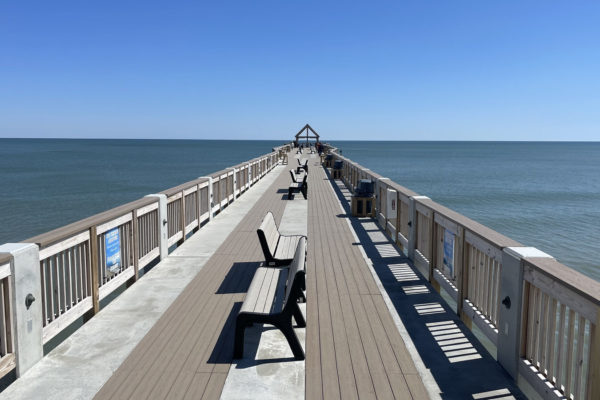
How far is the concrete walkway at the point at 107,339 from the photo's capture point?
3.88 metres

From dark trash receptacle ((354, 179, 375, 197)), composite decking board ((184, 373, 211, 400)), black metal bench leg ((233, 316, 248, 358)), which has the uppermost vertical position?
dark trash receptacle ((354, 179, 375, 197))

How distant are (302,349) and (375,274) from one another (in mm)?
2773

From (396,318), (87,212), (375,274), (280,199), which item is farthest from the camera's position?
(87,212)

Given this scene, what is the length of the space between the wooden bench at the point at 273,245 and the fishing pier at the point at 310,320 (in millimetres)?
511

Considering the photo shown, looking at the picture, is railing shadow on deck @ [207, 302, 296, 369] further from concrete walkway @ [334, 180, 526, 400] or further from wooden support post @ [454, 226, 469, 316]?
wooden support post @ [454, 226, 469, 316]

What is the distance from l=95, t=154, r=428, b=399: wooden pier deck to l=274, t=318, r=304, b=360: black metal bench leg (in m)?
0.12

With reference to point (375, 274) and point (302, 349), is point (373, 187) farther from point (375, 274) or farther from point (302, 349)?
point (302, 349)

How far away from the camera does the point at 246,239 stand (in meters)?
9.36

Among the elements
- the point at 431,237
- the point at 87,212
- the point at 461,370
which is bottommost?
the point at 87,212

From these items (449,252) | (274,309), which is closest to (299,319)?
(274,309)

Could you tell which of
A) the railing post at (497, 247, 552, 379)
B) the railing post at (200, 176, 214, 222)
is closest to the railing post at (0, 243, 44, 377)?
the railing post at (497, 247, 552, 379)

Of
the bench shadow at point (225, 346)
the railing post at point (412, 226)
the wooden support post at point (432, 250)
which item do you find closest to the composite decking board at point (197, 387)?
the bench shadow at point (225, 346)

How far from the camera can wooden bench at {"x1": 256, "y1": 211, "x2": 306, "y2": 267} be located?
19.6ft

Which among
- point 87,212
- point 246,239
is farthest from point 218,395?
point 87,212
